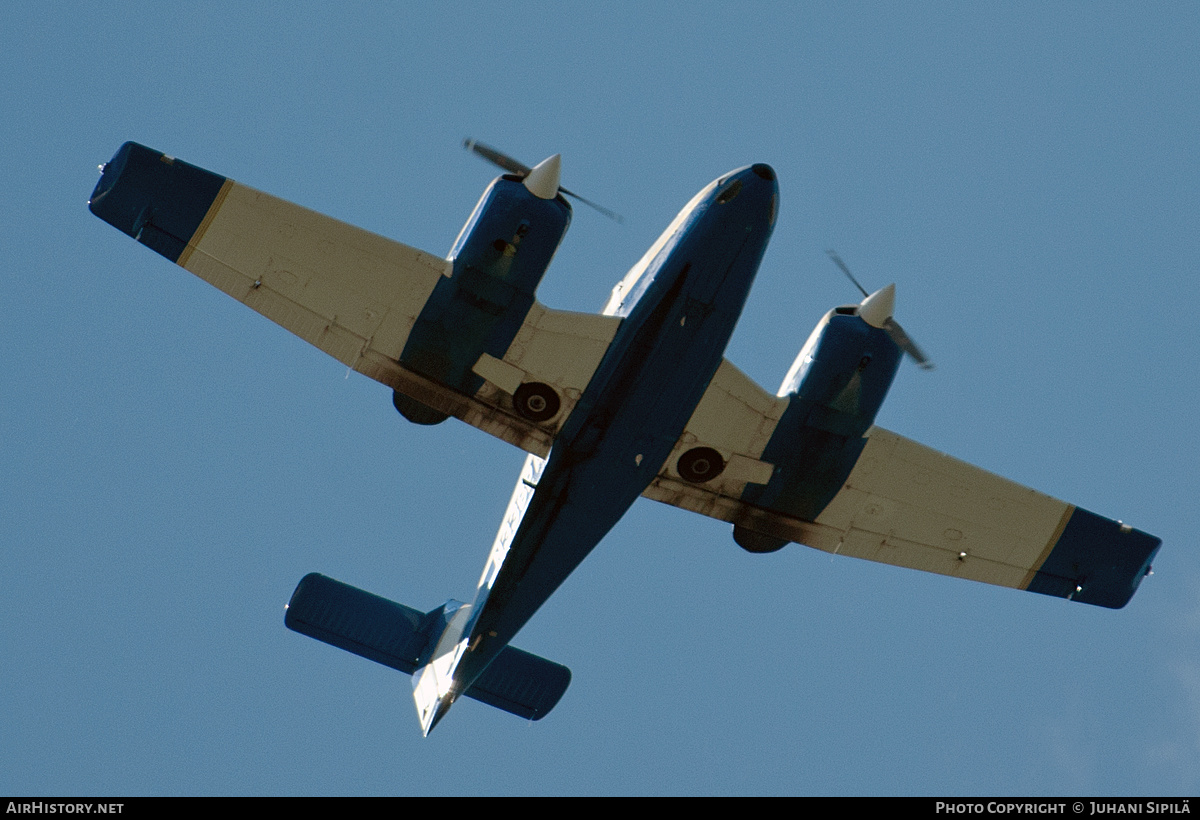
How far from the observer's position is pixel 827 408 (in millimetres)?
19078

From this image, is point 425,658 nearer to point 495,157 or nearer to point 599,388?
point 599,388

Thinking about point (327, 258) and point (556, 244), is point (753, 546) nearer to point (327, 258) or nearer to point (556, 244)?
point (556, 244)

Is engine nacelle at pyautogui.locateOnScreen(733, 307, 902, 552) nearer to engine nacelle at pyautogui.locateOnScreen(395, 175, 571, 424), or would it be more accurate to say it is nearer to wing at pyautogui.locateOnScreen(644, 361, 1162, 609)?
wing at pyautogui.locateOnScreen(644, 361, 1162, 609)

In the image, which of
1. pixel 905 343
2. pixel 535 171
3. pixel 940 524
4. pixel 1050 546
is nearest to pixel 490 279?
pixel 535 171

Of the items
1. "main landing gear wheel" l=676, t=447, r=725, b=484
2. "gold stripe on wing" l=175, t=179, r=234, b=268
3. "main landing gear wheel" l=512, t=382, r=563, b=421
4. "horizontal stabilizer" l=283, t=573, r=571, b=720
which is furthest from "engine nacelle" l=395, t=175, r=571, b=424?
"horizontal stabilizer" l=283, t=573, r=571, b=720

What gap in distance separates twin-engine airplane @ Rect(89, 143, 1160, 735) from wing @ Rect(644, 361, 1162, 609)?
4 centimetres

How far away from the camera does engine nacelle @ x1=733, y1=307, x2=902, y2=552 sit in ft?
61.5

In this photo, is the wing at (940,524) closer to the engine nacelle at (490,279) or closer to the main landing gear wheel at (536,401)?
the main landing gear wheel at (536,401)

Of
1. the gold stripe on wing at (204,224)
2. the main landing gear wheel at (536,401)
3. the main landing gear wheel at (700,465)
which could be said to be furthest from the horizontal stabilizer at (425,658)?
the gold stripe on wing at (204,224)
